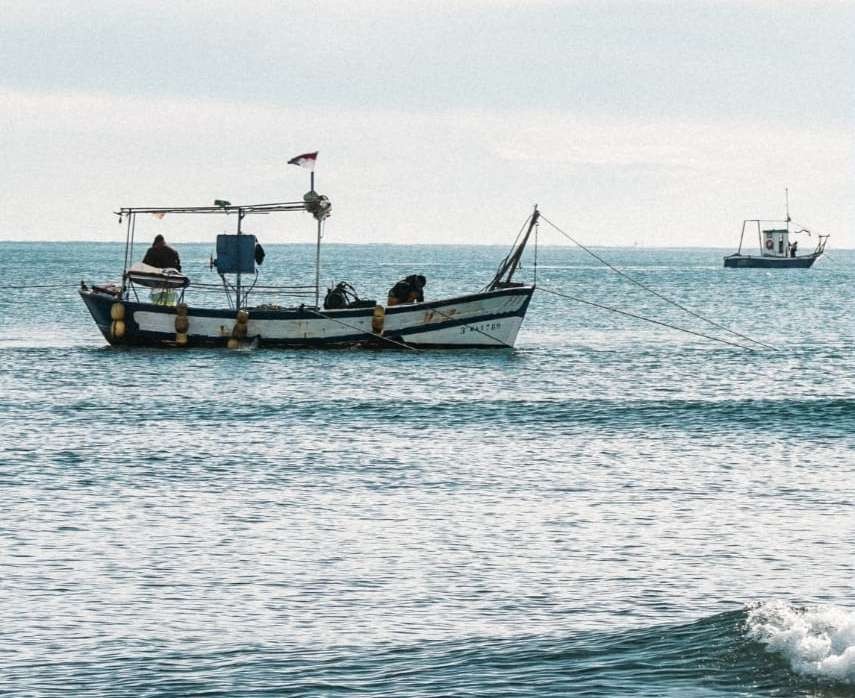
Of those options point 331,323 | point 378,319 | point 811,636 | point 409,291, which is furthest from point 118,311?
point 811,636

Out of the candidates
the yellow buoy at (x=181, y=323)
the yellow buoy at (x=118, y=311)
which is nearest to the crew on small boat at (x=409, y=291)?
the yellow buoy at (x=181, y=323)

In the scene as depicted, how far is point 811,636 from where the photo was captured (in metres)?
14.6

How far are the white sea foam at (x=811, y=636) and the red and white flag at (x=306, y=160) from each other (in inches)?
1283

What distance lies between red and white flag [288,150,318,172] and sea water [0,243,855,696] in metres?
7.14

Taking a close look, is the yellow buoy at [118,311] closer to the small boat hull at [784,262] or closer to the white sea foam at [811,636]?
the white sea foam at [811,636]

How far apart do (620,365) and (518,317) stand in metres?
3.84

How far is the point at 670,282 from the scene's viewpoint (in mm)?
165500

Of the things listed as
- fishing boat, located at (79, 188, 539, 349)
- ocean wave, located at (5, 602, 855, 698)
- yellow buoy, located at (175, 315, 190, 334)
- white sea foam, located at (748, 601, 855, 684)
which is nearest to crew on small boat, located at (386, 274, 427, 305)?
fishing boat, located at (79, 188, 539, 349)

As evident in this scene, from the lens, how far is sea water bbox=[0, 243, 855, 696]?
1434 centimetres

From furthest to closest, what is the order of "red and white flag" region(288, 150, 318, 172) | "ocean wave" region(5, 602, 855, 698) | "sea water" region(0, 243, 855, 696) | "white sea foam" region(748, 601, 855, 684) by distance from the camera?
1. "red and white flag" region(288, 150, 318, 172)
2. "sea water" region(0, 243, 855, 696)
3. "white sea foam" region(748, 601, 855, 684)
4. "ocean wave" region(5, 602, 855, 698)

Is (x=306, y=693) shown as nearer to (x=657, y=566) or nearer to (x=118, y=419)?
(x=657, y=566)

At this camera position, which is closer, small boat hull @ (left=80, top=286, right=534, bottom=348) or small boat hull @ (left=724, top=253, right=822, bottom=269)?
small boat hull @ (left=80, top=286, right=534, bottom=348)

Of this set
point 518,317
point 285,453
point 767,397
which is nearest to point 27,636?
point 285,453

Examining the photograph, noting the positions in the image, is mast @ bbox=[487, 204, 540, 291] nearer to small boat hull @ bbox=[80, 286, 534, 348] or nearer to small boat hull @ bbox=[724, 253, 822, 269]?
small boat hull @ bbox=[80, 286, 534, 348]
